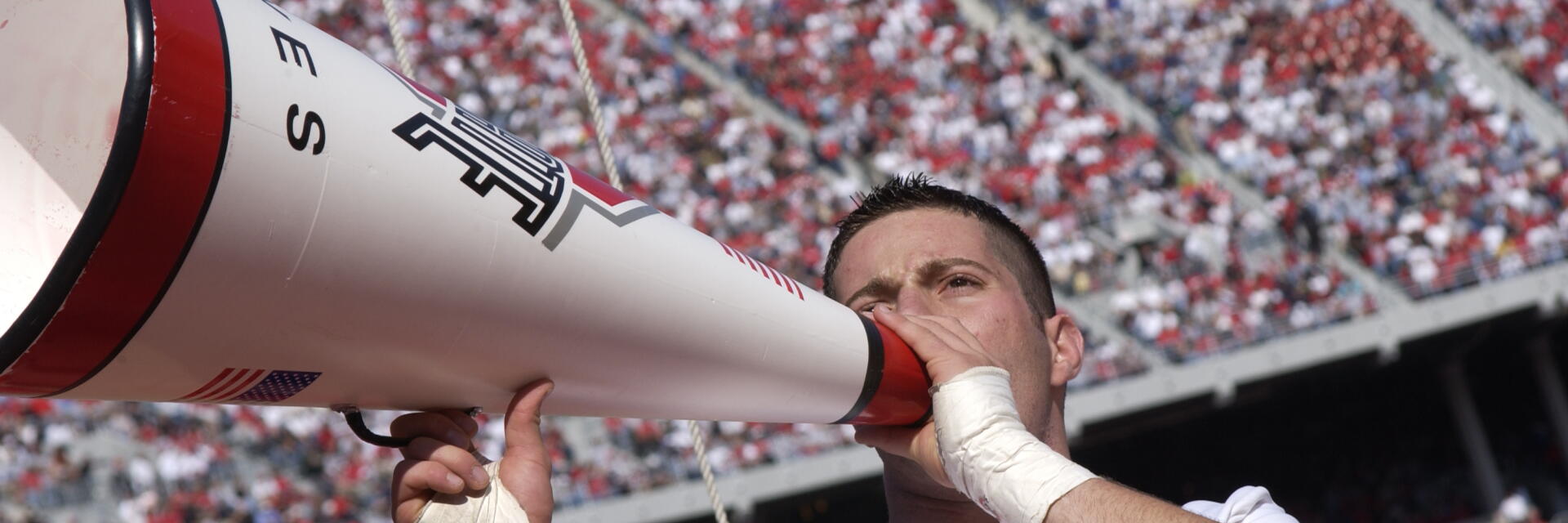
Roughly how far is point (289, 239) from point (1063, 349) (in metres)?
1.59

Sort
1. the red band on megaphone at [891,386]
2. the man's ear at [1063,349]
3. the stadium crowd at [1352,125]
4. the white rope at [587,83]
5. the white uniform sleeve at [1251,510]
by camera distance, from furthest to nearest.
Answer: the stadium crowd at [1352,125] < the white rope at [587,83] < the man's ear at [1063,349] < the white uniform sleeve at [1251,510] < the red band on megaphone at [891,386]

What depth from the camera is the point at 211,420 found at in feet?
42.1

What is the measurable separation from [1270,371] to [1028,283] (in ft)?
37.1

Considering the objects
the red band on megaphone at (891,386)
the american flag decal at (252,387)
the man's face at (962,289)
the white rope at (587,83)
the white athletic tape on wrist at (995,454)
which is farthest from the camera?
the white rope at (587,83)

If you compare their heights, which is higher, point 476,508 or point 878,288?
point 878,288

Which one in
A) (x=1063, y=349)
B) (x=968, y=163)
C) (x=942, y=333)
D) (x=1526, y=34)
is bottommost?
(x=942, y=333)

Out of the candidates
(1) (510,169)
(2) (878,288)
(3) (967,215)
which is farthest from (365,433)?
(3) (967,215)

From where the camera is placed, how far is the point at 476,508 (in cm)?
165

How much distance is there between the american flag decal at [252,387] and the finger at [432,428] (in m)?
0.23

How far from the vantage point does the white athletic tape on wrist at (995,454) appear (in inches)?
69.6

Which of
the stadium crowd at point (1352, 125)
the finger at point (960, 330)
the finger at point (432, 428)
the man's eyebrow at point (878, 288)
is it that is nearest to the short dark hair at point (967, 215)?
the man's eyebrow at point (878, 288)

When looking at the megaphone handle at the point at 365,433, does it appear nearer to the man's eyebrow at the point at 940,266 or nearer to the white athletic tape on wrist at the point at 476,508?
the white athletic tape on wrist at the point at 476,508

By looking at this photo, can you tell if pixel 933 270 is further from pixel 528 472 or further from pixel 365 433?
pixel 365 433

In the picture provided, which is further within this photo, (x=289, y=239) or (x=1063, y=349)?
(x=1063, y=349)
